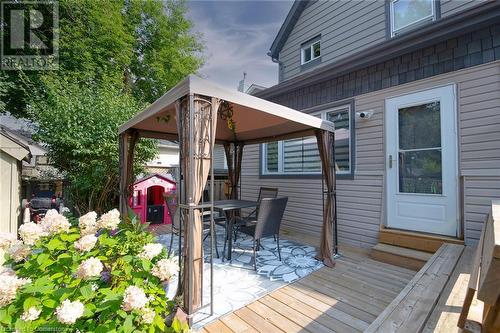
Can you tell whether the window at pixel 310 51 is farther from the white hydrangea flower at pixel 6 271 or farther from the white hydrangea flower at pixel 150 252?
the white hydrangea flower at pixel 6 271

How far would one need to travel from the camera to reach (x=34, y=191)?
19.0 feet

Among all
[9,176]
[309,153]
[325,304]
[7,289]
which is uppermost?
[309,153]

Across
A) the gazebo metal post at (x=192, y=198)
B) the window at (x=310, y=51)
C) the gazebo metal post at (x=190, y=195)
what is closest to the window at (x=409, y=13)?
the window at (x=310, y=51)

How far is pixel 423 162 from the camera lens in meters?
3.84

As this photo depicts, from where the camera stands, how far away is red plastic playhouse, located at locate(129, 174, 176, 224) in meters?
6.11

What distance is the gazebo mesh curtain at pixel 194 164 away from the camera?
2266 mm

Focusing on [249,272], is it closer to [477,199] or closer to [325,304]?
[325,304]

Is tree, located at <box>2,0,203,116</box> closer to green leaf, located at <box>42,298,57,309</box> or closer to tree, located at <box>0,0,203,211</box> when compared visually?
tree, located at <box>0,0,203,211</box>

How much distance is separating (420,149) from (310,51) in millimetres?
4358

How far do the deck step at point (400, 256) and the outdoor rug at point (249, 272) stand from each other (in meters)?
1.02

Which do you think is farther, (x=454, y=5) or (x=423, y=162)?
(x=454, y=5)

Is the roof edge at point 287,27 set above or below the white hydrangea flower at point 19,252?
above

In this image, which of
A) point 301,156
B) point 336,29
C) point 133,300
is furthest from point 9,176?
point 336,29

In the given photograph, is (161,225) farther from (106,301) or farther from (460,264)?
(460,264)
